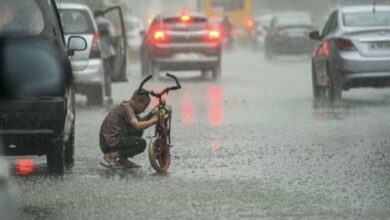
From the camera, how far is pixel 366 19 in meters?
20.3

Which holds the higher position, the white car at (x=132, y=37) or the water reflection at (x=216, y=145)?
the water reflection at (x=216, y=145)

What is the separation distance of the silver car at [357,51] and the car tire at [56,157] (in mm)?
9292

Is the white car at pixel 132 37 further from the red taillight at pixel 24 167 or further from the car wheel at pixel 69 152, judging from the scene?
the car wheel at pixel 69 152

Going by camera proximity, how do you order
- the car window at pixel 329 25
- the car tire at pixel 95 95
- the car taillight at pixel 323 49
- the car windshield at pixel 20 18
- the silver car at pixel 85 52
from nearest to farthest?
the car windshield at pixel 20 18 → the silver car at pixel 85 52 → the car tire at pixel 95 95 → the car taillight at pixel 323 49 → the car window at pixel 329 25

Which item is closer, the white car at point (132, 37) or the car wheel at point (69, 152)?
the car wheel at point (69, 152)

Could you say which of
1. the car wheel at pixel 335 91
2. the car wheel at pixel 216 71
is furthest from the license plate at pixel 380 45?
the car wheel at pixel 216 71

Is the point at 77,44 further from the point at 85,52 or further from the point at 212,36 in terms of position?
the point at 212,36

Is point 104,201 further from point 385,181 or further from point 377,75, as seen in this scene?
point 377,75

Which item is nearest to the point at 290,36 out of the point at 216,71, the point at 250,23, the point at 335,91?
the point at 216,71

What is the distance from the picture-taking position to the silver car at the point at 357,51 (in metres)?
19.4

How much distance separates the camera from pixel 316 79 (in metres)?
21.5

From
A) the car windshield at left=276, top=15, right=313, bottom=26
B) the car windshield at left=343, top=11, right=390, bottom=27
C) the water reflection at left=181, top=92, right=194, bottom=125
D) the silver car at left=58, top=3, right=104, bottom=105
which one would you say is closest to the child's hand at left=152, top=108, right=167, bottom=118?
the water reflection at left=181, top=92, right=194, bottom=125

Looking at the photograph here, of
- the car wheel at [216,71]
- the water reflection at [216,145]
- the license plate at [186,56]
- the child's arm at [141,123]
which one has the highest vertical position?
the child's arm at [141,123]

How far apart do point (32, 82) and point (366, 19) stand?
10900 mm
